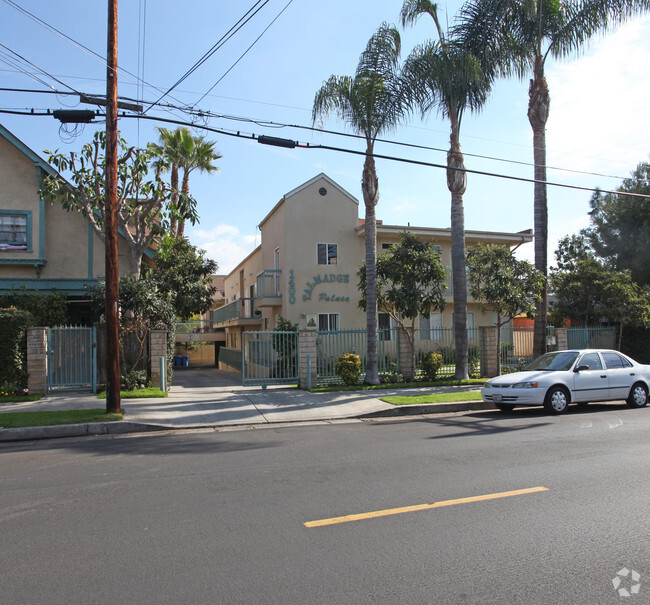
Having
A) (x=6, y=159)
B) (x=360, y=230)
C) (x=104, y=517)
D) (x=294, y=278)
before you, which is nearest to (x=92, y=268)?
(x=6, y=159)

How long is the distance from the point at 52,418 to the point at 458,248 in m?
12.7

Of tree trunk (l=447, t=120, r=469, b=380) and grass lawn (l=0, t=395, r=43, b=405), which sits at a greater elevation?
tree trunk (l=447, t=120, r=469, b=380)

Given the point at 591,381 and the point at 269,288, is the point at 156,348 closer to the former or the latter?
the point at 269,288

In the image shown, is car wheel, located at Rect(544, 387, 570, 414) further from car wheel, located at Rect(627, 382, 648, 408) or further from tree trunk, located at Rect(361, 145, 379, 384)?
tree trunk, located at Rect(361, 145, 379, 384)

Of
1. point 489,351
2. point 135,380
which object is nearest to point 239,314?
point 135,380

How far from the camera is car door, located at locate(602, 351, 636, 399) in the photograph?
1210cm

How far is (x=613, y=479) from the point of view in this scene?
6074mm

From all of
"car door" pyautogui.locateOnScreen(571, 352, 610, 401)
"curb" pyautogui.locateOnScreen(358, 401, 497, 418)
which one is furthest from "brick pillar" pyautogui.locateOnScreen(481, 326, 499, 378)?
"car door" pyautogui.locateOnScreen(571, 352, 610, 401)

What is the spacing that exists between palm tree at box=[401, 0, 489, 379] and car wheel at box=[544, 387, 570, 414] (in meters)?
5.45

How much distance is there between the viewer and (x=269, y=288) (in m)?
23.4

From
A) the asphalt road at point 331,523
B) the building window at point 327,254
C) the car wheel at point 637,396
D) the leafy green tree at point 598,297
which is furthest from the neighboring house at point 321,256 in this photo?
the asphalt road at point 331,523

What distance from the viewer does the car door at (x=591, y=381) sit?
38.4 ft

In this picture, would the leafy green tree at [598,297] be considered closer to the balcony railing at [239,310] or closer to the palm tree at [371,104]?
the palm tree at [371,104]

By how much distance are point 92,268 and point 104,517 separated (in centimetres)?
1596
